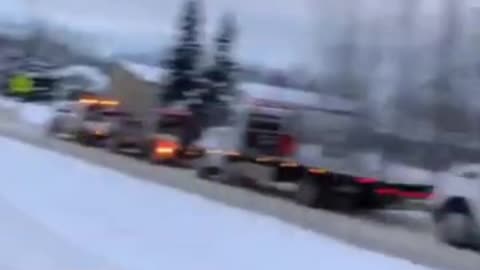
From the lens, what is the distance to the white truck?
21078 millimetres

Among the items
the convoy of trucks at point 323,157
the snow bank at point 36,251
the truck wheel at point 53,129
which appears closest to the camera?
the snow bank at point 36,251

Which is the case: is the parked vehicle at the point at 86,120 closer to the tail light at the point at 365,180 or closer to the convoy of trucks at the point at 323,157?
the convoy of trucks at the point at 323,157

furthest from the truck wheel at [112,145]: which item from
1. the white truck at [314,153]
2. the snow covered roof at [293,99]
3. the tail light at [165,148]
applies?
the white truck at [314,153]

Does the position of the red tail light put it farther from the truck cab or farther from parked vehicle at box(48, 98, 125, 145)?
parked vehicle at box(48, 98, 125, 145)

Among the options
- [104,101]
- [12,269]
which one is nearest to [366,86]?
[12,269]

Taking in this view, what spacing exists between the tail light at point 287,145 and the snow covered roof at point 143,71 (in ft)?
63.4

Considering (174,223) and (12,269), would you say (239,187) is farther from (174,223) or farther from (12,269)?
(12,269)

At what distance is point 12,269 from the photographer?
29.1 ft

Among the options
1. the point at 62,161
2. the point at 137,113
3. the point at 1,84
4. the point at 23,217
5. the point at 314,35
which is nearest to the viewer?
the point at 23,217

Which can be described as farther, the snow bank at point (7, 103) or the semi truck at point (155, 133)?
the snow bank at point (7, 103)

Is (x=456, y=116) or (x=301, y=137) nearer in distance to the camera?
(x=456, y=116)

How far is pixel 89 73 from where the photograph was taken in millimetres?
53906

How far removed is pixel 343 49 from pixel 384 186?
2.57m

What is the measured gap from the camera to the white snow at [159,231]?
9.94 metres
